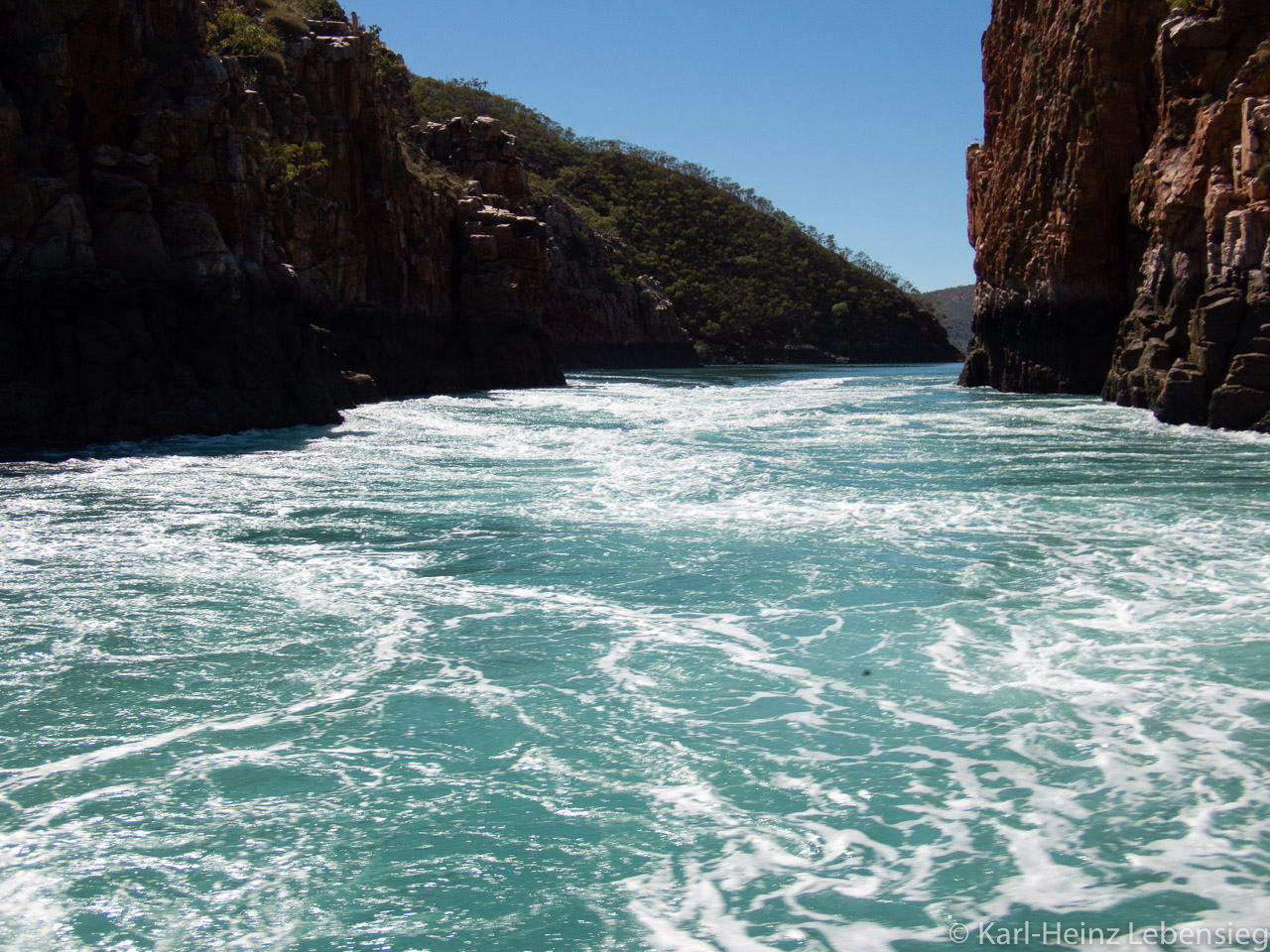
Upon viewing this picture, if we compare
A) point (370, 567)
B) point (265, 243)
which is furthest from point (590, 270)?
point (370, 567)

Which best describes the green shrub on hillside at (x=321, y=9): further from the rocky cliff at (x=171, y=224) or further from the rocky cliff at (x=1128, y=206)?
the rocky cliff at (x=1128, y=206)

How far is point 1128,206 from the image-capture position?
29.7 meters

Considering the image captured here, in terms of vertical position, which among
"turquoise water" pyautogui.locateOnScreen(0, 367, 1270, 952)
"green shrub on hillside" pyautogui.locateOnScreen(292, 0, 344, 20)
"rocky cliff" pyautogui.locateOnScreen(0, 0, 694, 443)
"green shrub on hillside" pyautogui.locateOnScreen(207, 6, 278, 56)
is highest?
"green shrub on hillside" pyautogui.locateOnScreen(292, 0, 344, 20)

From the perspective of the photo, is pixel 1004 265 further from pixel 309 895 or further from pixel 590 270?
pixel 590 270

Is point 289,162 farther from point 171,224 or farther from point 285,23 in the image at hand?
point 171,224

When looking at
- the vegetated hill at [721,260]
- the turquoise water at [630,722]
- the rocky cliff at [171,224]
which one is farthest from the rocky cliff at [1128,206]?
the vegetated hill at [721,260]

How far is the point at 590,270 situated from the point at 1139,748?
8291cm

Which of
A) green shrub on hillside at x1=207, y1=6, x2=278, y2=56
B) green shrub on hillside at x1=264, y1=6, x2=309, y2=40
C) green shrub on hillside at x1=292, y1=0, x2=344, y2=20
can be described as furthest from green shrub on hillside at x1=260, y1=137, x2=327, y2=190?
green shrub on hillside at x1=292, y1=0, x2=344, y2=20

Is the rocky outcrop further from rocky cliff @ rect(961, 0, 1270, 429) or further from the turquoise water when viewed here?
the turquoise water

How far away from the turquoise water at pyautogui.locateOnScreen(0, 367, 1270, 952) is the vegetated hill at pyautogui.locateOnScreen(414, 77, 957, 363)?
296 feet

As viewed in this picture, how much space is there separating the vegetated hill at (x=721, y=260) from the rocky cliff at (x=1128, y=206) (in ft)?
201

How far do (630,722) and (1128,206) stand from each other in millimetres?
28917

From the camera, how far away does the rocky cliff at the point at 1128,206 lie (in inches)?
804

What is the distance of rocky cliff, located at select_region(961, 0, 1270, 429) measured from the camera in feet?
67.0
